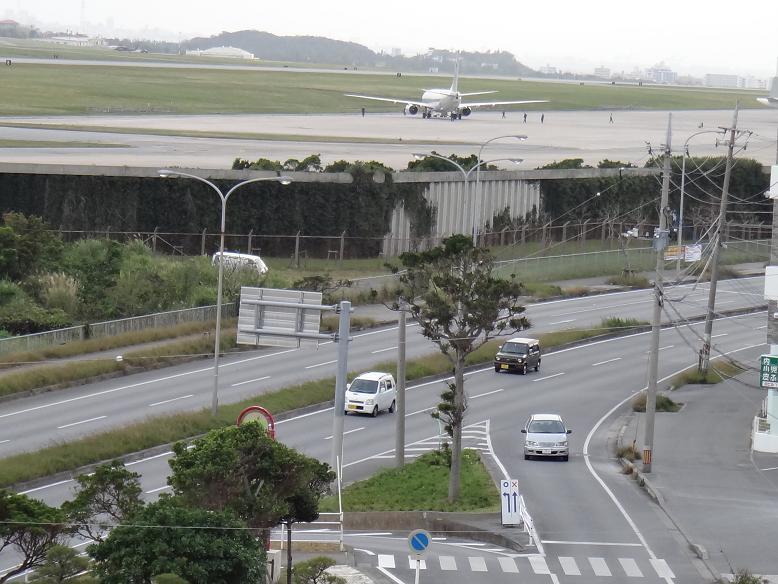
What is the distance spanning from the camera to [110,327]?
2206 inches

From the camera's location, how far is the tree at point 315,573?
2444cm

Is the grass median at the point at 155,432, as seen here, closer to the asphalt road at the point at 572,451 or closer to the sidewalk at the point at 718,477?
the asphalt road at the point at 572,451

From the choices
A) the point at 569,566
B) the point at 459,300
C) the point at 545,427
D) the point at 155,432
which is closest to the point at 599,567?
the point at 569,566

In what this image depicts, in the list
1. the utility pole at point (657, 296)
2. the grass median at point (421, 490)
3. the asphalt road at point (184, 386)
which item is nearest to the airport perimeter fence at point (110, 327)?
the asphalt road at point (184, 386)

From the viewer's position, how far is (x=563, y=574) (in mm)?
29438

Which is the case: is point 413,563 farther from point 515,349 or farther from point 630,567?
point 515,349

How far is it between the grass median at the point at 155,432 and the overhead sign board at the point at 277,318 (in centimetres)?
819

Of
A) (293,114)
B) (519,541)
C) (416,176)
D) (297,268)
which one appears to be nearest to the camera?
(519,541)

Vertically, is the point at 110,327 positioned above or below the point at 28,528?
below

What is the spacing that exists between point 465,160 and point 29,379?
147ft

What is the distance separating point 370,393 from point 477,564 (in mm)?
19677

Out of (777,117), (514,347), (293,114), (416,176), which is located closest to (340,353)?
(514,347)

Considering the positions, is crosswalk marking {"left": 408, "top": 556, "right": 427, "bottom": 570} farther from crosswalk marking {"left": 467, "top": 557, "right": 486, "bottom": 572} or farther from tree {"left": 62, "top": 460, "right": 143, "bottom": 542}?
tree {"left": 62, "top": 460, "right": 143, "bottom": 542}

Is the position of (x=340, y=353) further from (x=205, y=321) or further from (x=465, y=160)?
(x=465, y=160)
